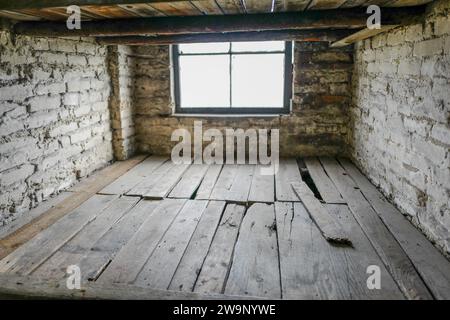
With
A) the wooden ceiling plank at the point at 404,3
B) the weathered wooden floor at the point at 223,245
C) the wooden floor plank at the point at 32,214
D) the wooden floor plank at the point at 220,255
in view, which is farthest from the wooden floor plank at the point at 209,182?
the wooden ceiling plank at the point at 404,3

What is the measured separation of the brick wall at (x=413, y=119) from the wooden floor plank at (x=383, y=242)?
0.75 ft

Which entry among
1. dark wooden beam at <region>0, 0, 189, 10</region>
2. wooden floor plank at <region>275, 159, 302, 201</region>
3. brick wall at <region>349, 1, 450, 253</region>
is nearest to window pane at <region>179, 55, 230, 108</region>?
wooden floor plank at <region>275, 159, 302, 201</region>

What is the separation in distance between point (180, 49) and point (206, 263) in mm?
3064

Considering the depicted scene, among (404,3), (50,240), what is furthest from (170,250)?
(404,3)

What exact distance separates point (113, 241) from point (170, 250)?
39 centimetres

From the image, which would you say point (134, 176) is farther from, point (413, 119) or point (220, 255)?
point (413, 119)

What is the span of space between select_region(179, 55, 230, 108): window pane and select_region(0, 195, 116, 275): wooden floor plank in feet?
6.52

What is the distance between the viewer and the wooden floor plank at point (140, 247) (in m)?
1.82

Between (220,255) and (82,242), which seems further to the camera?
(82,242)

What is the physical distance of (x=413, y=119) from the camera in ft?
7.91

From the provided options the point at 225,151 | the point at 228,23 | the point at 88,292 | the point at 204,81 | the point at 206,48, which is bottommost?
the point at 88,292

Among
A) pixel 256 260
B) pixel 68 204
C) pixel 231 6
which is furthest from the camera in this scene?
pixel 68 204
